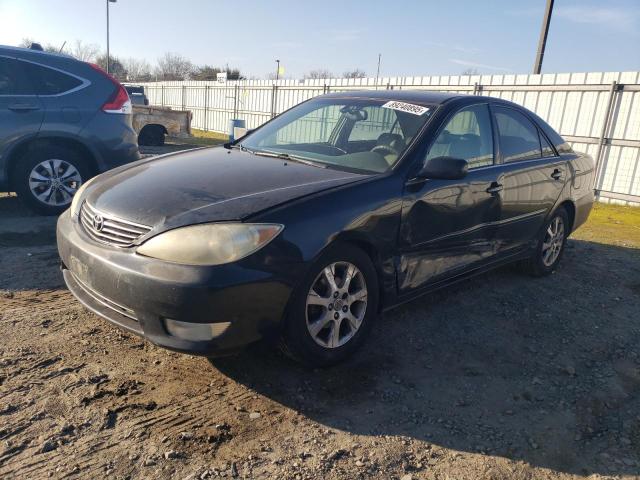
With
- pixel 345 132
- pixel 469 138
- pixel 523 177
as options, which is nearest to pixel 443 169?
pixel 469 138

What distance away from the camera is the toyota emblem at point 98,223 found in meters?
2.92

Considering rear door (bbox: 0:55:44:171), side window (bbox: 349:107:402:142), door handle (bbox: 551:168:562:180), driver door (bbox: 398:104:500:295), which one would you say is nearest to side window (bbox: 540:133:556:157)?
door handle (bbox: 551:168:562:180)

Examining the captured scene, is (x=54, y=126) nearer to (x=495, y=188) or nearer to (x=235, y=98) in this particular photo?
(x=495, y=188)

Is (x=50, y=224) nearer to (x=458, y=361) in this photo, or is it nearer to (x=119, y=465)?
(x=119, y=465)

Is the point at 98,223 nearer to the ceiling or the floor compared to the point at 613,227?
nearer to the ceiling

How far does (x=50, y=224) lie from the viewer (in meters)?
5.77

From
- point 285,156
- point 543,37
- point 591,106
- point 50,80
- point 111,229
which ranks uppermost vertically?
point 543,37

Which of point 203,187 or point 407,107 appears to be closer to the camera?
point 203,187

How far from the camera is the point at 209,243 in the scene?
2.55 m

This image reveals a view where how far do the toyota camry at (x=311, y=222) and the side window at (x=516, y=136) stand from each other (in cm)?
2

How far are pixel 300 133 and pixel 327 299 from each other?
1982 mm

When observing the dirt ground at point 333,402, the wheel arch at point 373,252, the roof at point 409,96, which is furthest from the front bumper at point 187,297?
the roof at point 409,96

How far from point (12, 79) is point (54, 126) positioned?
2.15 ft

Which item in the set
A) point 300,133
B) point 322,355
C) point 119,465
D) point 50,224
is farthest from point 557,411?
point 50,224
